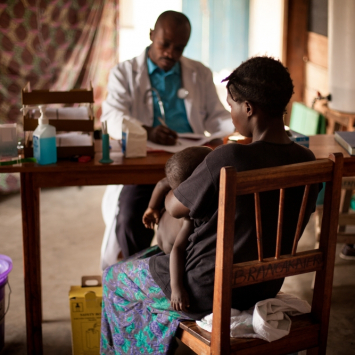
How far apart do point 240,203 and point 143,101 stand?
1546 mm

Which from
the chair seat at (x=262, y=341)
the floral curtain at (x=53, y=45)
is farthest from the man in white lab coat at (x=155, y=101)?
the floral curtain at (x=53, y=45)

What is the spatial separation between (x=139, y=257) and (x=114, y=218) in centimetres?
67

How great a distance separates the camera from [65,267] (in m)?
2.91

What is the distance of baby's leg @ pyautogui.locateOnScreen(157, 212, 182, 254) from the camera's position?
1.59m

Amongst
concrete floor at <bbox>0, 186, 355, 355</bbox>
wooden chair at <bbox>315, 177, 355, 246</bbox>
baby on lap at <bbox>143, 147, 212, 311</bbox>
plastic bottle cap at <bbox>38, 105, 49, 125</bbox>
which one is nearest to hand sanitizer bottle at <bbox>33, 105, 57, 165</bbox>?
plastic bottle cap at <bbox>38, 105, 49, 125</bbox>

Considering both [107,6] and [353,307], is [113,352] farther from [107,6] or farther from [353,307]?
[107,6]

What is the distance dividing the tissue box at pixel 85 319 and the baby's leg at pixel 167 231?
439mm

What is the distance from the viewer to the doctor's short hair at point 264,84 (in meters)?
1.29

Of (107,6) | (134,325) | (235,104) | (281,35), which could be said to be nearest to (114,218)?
(134,325)

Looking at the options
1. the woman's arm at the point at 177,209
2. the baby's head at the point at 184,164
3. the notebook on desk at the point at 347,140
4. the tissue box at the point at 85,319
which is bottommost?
the tissue box at the point at 85,319

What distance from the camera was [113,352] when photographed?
5.72ft

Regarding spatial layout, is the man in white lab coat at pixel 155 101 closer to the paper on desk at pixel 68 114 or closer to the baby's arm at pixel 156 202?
the paper on desk at pixel 68 114

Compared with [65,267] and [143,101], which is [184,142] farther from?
[65,267]

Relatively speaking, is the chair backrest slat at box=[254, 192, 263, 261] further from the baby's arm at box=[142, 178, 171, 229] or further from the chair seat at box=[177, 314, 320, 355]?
the baby's arm at box=[142, 178, 171, 229]
